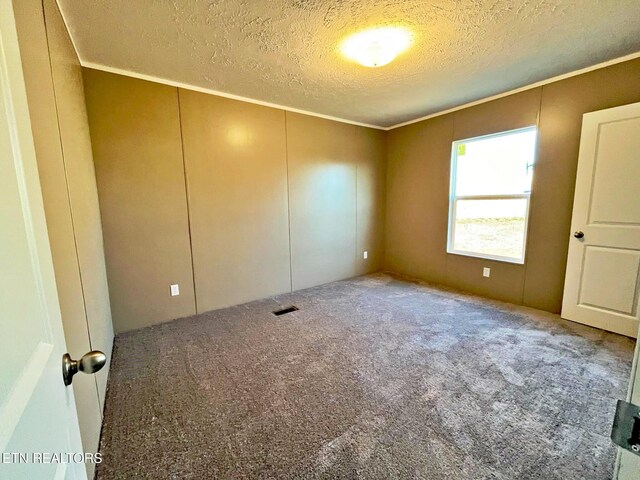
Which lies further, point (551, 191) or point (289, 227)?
point (289, 227)

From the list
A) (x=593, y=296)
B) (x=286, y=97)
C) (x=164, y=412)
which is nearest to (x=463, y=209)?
(x=593, y=296)

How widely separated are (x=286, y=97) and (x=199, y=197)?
59.7 inches

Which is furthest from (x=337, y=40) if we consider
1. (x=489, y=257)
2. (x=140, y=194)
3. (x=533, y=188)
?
(x=489, y=257)

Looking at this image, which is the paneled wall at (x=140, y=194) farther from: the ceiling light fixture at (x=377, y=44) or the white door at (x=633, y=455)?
the white door at (x=633, y=455)

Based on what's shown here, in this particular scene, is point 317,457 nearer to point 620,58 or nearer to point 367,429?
point 367,429

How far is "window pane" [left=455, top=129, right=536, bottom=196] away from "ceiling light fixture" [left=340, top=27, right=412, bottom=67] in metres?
1.93

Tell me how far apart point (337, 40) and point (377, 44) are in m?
0.30

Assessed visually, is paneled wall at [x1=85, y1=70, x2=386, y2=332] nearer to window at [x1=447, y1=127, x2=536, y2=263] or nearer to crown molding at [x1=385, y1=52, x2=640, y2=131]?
crown molding at [x1=385, y1=52, x2=640, y2=131]

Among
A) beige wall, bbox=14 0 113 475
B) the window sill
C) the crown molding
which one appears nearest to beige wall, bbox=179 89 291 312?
beige wall, bbox=14 0 113 475

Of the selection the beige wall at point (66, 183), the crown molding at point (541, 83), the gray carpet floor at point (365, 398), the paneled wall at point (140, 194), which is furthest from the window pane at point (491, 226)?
the beige wall at point (66, 183)

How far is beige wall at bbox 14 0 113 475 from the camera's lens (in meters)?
1.03

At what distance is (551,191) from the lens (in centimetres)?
286

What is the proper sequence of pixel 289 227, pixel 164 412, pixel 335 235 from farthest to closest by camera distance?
pixel 335 235 < pixel 289 227 < pixel 164 412

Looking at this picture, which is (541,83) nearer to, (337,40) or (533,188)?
(533,188)
